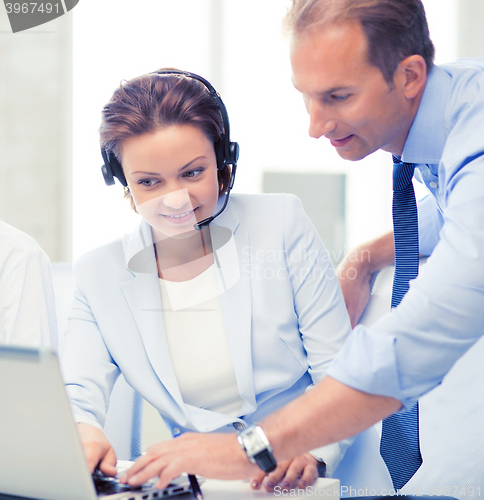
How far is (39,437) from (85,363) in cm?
50

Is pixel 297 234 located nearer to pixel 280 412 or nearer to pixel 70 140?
pixel 280 412

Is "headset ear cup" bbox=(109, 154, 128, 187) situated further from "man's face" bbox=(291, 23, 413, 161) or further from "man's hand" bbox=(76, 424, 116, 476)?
"man's hand" bbox=(76, 424, 116, 476)

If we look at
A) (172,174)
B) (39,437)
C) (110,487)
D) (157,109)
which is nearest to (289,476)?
(110,487)

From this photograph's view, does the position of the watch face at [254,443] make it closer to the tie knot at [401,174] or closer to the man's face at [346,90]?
the man's face at [346,90]

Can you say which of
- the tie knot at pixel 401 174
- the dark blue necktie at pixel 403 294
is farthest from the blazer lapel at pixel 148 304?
the tie knot at pixel 401 174

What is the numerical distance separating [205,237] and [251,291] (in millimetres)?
178

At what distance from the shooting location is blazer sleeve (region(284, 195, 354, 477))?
43.2 inches

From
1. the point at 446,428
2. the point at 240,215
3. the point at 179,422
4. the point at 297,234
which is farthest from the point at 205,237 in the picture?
the point at 446,428

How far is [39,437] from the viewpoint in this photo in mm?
592

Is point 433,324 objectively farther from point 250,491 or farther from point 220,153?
point 220,153

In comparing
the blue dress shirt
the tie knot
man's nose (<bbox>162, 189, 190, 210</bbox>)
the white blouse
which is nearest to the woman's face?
man's nose (<bbox>162, 189, 190, 210</bbox>)

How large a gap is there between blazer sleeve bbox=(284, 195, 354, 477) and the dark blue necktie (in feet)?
0.52

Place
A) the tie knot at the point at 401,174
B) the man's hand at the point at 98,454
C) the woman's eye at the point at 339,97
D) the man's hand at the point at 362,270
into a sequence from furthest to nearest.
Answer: the man's hand at the point at 362,270 < the tie knot at the point at 401,174 < the woman's eye at the point at 339,97 < the man's hand at the point at 98,454

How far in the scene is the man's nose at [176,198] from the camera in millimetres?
1101
